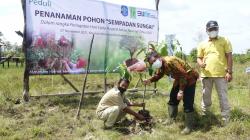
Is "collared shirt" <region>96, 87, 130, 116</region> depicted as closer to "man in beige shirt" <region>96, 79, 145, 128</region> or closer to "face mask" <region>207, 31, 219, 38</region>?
"man in beige shirt" <region>96, 79, 145, 128</region>

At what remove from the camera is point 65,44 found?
912 centimetres

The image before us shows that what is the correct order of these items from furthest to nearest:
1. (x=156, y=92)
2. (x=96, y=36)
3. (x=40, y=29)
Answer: (x=156, y=92), (x=96, y=36), (x=40, y=29)

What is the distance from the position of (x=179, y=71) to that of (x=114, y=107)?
124cm

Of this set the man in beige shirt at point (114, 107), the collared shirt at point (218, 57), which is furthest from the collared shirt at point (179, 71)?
the man in beige shirt at point (114, 107)

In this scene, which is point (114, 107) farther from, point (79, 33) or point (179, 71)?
point (79, 33)

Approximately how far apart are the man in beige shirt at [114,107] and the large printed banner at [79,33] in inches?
93.1

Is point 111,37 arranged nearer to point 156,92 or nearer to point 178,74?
point 156,92

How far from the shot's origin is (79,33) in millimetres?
9367

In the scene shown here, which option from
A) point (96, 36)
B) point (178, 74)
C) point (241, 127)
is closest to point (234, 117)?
point (241, 127)

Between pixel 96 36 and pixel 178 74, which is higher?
pixel 96 36

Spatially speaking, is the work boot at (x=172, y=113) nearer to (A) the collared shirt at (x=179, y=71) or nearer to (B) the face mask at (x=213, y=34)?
(A) the collared shirt at (x=179, y=71)

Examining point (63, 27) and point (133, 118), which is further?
point (63, 27)

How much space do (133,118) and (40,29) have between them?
2801 mm

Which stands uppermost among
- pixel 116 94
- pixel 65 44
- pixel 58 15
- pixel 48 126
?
pixel 58 15
